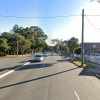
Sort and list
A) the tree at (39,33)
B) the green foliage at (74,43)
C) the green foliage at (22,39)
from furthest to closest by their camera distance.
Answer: the tree at (39,33)
the green foliage at (22,39)
the green foliage at (74,43)

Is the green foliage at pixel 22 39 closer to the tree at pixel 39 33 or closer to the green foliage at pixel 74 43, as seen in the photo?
the tree at pixel 39 33

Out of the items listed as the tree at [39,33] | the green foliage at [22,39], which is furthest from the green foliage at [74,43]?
the tree at [39,33]

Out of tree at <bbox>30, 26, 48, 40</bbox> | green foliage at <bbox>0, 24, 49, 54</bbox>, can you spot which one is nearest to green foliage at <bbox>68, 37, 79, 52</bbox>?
green foliage at <bbox>0, 24, 49, 54</bbox>

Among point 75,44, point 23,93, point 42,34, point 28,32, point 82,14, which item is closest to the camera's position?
point 23,93

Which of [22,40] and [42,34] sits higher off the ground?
[42,34]

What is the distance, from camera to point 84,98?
6.00 metres

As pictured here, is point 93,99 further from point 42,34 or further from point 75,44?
point 42,34

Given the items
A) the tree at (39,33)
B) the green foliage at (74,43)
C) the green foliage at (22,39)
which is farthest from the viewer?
the tree at (39,33)

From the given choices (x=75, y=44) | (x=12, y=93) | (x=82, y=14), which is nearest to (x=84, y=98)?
(x=12, y=93)

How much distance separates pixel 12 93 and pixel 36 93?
1184 millimetres

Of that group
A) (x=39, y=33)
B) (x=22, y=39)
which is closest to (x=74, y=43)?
(x=22, y=39)

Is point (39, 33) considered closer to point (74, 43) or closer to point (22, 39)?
point (22, 39)

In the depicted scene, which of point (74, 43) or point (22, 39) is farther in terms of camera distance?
point (22, 39)

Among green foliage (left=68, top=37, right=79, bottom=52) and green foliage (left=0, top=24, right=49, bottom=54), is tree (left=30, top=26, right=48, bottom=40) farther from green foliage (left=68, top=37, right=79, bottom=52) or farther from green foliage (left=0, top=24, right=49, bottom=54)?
green foliage (left=68, top=37, right=79, bottom=52)
